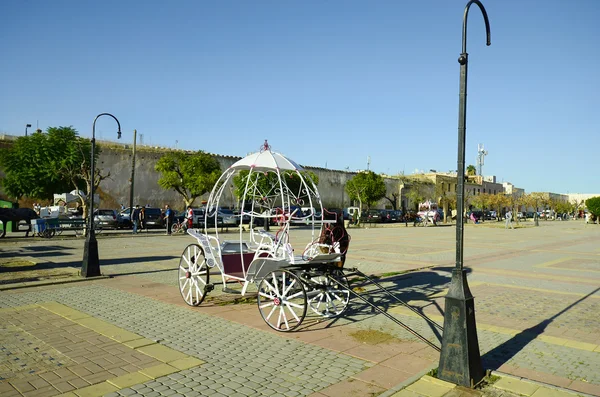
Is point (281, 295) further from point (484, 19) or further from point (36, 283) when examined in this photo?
point (36, 283)

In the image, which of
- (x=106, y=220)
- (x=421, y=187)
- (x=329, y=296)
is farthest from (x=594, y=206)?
(x=329, y=296)

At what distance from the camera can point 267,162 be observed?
774 cm

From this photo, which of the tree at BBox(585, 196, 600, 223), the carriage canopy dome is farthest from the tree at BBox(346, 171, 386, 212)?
the carriage canopy dome

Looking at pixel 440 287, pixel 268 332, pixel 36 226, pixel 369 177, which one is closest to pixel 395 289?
pixel 440 287

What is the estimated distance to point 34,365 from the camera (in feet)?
16.8

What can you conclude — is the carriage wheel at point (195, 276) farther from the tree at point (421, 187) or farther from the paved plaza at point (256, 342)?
the tree at point (421, 187)

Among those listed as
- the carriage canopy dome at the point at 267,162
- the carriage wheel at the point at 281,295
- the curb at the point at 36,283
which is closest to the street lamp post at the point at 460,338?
the carriage wheel at the point at 281,295

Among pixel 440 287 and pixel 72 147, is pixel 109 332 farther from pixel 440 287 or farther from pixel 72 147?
pixel 72 147

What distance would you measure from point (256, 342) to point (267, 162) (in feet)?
9.60

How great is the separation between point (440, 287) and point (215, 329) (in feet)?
18.3

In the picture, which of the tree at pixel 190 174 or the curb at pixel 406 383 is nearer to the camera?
the curb at pixel 406 383

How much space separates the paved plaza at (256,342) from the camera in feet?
15.3

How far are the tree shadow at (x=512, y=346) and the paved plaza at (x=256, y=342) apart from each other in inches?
0.6

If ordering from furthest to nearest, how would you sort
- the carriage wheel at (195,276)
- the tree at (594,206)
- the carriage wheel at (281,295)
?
the tree at (594,206)
the carriage wheel at (195,276)
the carriage wheel at (281,295)
